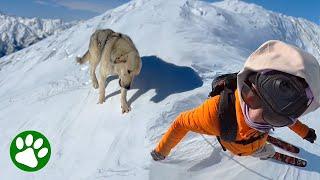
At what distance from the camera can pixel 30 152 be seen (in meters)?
5.21

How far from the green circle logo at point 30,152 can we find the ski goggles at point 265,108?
8.73ft

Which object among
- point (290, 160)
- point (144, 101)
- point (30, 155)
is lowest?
point (290, 160)

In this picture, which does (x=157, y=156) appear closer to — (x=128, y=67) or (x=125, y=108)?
(x=125, y=108)

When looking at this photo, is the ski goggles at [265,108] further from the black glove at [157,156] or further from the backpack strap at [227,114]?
the black glove at [157,156]

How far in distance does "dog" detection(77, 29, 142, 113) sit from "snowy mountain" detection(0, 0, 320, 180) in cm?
19

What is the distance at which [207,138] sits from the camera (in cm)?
570

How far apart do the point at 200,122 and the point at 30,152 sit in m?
1.98

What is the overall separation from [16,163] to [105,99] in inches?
77.7

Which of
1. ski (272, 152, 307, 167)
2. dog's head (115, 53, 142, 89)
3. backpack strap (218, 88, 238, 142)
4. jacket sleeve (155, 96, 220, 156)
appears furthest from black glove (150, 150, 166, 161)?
dog's head (115, 53, 142, 89)

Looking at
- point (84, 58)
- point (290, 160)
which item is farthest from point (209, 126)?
point (84, 58)

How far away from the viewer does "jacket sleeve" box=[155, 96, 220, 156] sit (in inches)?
164

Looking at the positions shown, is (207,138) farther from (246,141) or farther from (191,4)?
(191,4)

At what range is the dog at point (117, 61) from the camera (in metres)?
7.20

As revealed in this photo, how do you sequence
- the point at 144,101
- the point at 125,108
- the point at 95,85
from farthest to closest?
the point at 95,85 → the point at 144,101 → the point at 125,108
